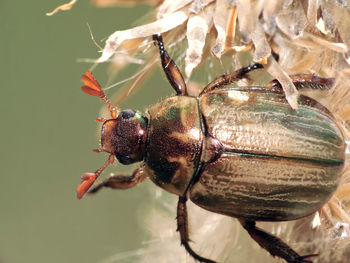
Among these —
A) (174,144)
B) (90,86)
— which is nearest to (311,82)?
(174,144)

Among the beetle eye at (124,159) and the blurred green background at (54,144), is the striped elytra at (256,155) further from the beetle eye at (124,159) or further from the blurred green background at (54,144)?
the blurred green background at (54,144)

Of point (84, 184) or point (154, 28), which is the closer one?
point (154, 28)

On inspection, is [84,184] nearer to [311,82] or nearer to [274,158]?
[274,158]

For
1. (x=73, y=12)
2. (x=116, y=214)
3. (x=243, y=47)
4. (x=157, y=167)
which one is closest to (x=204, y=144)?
(x=157, y=167)

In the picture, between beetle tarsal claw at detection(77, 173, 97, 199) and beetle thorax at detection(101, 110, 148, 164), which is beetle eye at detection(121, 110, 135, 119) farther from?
beetle tarsal claw at detection(77, 173, 97, 199)

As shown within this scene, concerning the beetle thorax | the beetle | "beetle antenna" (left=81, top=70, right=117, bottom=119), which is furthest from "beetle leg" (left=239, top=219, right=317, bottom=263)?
"beetle antenna" (left=81, top=70, right=117, bottom=119)

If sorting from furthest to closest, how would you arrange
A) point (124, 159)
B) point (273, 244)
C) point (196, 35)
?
point (124, 159) → point (273, 244) → point (196, 35)

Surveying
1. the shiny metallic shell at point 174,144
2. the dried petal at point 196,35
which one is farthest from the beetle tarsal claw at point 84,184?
the dried petal at point 196,35
